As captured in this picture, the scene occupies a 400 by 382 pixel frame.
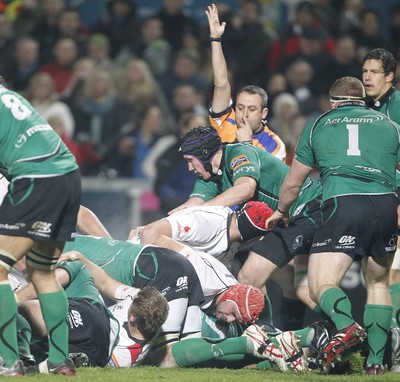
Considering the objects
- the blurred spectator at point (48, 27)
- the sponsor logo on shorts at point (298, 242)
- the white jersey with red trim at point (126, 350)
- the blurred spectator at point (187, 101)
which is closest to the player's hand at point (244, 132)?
the sponsor logo on shorts at point (298, 242)

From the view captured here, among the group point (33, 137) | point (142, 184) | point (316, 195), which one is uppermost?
point (33, 137)

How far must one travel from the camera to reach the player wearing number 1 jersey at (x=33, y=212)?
691cm

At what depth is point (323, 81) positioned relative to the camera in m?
15.7

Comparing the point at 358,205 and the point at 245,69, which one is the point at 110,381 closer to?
the point at 358,205

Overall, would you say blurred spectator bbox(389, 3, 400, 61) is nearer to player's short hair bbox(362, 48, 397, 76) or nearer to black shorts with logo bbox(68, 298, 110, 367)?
player's short hair bbox(362, 48, 397, 76)

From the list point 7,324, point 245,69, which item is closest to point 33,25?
point 245,69

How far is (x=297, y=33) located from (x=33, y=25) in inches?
151

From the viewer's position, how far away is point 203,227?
9.41 metres

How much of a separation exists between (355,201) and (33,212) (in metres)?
2.57

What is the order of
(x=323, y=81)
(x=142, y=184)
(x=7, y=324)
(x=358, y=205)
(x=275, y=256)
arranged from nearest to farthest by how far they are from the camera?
(x=7, y=324) → (x=358, y=205) → (x=275, y=256) → (x=142, y=184) → (x=323, y=81)

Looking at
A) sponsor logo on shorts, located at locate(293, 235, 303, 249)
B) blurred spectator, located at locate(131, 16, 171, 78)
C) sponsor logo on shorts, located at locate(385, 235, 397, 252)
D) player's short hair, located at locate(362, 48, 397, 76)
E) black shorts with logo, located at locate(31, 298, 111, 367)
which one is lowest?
black shorts with logo, located at locate(31, 298, 111, 367)

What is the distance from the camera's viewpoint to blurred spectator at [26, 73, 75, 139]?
14797 millimetres

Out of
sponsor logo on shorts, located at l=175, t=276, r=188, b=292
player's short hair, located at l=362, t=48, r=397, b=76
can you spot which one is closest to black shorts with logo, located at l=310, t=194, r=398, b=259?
sponsor logo on shorts, located at l=175, t=276, r=188, b=292

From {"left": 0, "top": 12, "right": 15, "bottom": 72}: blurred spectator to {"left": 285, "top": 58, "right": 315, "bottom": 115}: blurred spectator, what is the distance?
398cm
